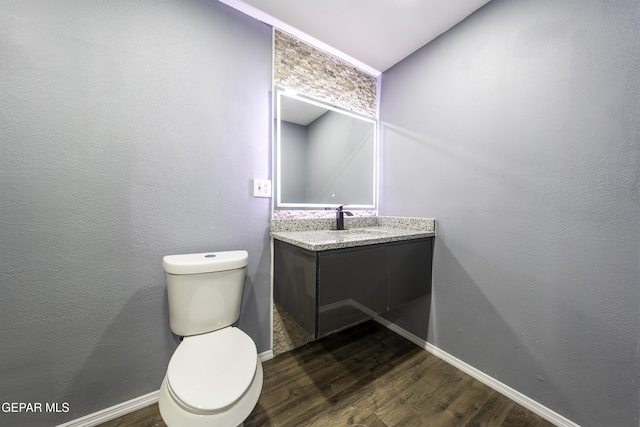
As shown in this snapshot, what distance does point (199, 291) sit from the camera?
1142 millimetres

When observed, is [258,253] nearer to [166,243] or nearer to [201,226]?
[201,226]

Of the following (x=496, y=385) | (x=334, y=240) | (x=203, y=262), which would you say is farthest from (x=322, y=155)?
(x=496, y=385)

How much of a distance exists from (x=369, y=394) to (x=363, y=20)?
2.36 meters

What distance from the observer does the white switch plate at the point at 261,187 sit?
148cm

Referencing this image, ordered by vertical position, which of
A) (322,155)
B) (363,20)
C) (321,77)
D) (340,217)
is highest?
(363,20)

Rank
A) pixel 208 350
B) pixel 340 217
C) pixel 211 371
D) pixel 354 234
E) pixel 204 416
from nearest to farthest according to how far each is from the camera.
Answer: pixel 204 416
pixel 211 371
pixel 208 350
pixel 354 234
pixel 340 217

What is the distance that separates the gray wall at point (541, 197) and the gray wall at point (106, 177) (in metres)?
1.45

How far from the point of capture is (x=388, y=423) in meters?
1.13

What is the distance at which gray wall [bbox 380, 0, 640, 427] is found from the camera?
964 millimetres

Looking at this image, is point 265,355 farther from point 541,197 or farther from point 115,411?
point 541,197

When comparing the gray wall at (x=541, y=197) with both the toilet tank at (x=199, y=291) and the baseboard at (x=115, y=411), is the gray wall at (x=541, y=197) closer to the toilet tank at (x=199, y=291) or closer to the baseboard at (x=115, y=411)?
the toilet tank at (x=199, y=291)

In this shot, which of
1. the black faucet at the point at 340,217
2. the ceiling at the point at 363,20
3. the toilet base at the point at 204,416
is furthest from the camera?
the black faucet at the point at 340,217

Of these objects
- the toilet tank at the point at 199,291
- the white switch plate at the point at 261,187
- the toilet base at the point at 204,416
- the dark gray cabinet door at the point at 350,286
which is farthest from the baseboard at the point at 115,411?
the white switch plate at the point at 261,187

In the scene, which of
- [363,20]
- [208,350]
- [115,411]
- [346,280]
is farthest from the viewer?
[363,20]
